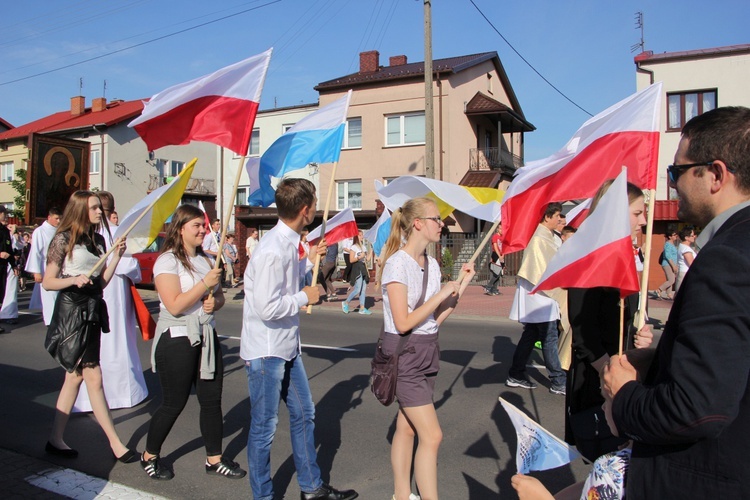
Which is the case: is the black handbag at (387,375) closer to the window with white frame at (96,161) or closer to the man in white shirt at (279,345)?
the man in white shirt at (279,345)

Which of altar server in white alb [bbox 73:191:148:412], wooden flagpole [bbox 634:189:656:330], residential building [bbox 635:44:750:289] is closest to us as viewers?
wooden flagpole [bbox 634:189:656:330]

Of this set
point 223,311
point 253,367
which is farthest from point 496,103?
point 253,367

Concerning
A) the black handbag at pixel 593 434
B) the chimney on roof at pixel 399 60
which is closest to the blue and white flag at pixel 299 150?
the black handbag at pixel 593 434

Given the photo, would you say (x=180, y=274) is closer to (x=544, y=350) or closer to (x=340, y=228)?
(x=340, y=228)

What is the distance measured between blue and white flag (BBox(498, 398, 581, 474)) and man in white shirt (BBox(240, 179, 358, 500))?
1.58m

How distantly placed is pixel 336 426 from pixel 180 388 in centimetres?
179

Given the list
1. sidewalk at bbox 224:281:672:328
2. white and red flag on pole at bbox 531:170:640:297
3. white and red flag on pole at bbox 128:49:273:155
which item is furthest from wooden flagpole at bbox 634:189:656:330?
sidewalk at bbox 224:281:672:328

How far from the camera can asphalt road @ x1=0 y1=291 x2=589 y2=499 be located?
14.0 ft

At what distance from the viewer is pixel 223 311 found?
47.6ft

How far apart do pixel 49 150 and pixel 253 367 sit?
6.30 metres

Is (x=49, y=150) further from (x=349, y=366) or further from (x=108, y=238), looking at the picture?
(x=349, y=366)

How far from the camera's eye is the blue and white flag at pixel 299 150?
17.4ft

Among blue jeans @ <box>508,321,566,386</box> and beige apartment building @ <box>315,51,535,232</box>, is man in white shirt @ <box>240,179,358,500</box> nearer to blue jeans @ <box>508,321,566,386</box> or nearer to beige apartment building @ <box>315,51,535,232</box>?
blue jeans @ <box>508,321,566,386</box>

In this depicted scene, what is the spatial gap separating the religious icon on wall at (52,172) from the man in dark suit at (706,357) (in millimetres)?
8101
